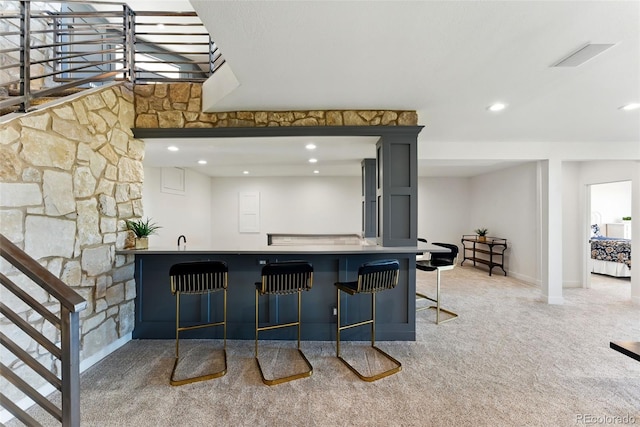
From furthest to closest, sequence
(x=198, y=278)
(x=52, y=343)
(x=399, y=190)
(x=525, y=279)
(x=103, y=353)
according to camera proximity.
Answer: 1. (x=525, y=279)
2. (x=399, y=190)
3. (x=103, y=353)
4. (x=198, y=278)
5. (x=52, y=343)

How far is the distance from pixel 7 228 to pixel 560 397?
A: 425cm

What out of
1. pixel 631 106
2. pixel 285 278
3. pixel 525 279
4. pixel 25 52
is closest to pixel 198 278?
pixel 285 278

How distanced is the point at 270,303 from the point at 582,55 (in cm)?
350

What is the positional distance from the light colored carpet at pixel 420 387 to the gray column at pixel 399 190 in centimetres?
120

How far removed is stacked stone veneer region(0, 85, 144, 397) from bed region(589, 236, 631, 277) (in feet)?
27.8

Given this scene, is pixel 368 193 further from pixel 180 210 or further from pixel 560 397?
pixel 180 210

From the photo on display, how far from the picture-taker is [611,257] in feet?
19.7

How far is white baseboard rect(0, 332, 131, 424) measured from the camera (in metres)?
1.92

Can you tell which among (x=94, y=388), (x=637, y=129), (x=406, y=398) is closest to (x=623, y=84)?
(x=637, y=129)

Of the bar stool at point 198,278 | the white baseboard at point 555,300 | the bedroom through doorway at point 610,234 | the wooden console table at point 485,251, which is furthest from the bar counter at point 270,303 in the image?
A: the bedroom through doorway at point 610,234

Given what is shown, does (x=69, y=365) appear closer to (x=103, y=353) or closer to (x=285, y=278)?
(x=285, y=278)

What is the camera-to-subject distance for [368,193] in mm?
4805

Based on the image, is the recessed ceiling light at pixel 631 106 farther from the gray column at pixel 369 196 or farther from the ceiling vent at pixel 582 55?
the gray column at pixel 369 196

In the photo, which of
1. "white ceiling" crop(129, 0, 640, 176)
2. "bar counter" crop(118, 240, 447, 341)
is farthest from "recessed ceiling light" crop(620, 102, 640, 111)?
"bar counter" crop(118, 240, 447, 341)
